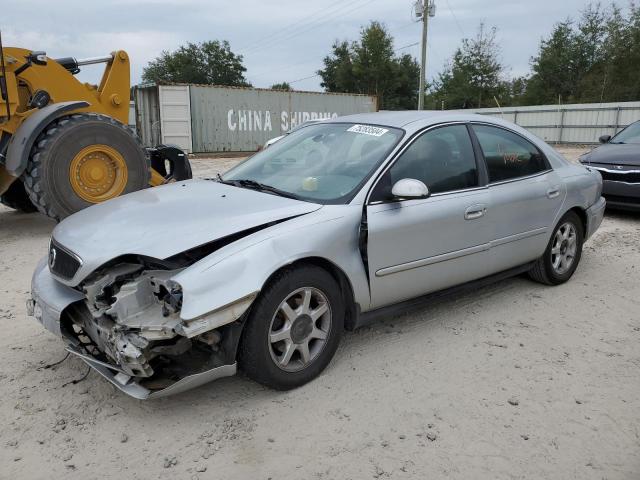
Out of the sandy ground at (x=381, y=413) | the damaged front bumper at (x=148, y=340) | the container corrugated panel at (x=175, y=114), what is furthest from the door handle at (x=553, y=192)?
the container corrugated panel at (x=175, y=114)

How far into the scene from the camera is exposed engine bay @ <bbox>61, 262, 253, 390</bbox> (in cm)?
257

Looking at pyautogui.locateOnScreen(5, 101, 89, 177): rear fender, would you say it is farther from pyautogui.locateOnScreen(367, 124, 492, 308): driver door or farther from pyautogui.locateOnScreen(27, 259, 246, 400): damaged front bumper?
pyautogui.locateOnScreen(367, 124, 492, 308): driver door

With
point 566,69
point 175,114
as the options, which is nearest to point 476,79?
point 566,69

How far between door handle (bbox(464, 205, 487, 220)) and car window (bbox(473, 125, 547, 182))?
31 cm

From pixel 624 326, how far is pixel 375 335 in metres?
1.95

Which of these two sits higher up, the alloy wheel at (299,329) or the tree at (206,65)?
the tree at (206,65)

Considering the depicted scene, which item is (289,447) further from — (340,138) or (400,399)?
(340,138)

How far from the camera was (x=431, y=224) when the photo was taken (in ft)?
11.8

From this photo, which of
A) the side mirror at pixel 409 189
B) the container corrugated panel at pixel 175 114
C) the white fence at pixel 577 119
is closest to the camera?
the side mirror at pixel 409 189

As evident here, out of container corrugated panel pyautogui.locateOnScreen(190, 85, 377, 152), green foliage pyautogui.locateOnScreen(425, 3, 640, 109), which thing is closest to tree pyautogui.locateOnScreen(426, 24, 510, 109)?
green foliage pyautogui.locateOnScreen(425, 3, 640, 109)

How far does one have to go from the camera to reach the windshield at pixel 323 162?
344 centimetres

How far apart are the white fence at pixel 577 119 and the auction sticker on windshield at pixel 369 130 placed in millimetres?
25142

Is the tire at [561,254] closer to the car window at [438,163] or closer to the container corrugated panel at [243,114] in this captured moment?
the car window at [438,163]

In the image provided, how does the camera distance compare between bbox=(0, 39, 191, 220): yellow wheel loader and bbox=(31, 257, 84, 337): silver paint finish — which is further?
bbox=(0, 39, 191, 220): yellow wheel loader
